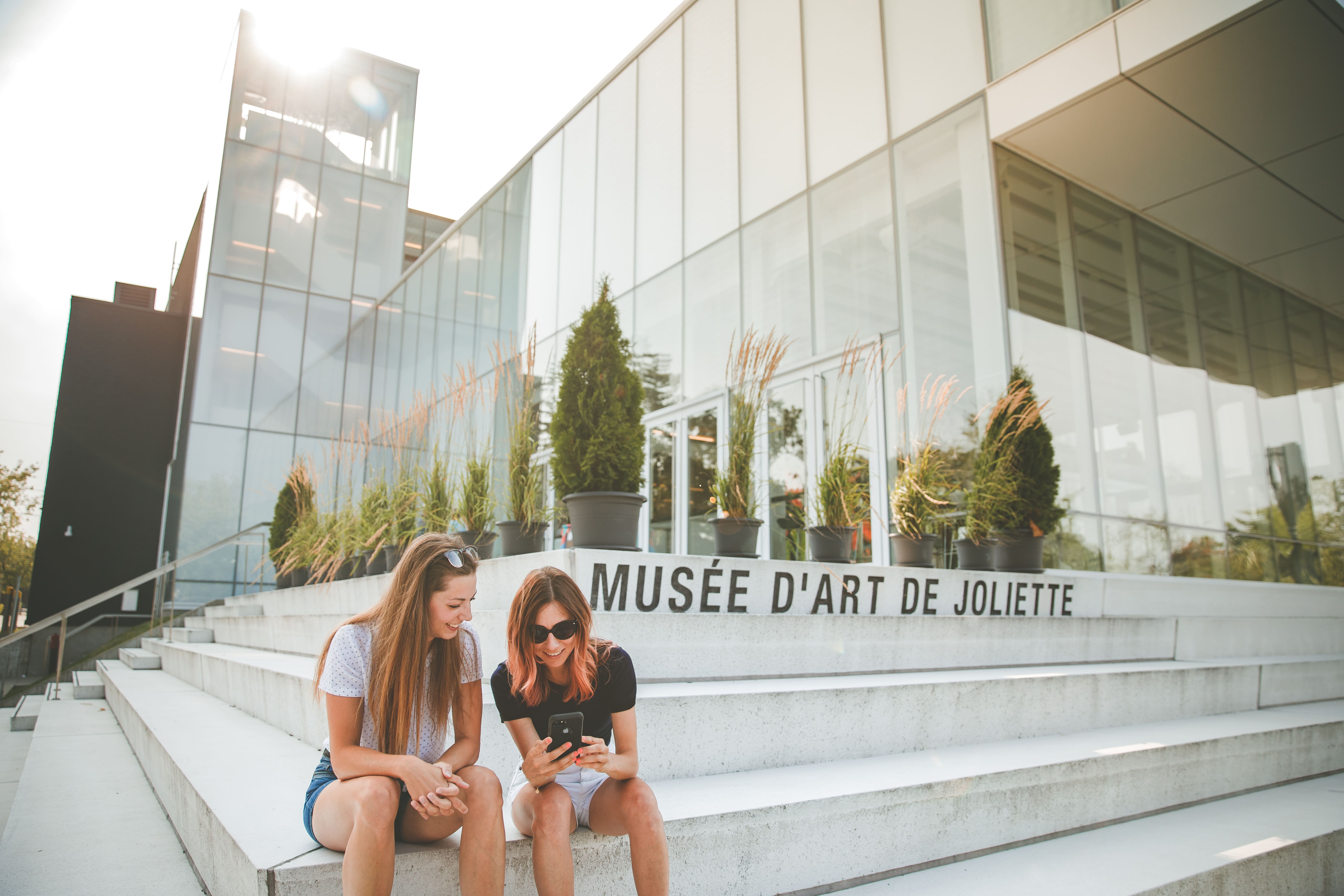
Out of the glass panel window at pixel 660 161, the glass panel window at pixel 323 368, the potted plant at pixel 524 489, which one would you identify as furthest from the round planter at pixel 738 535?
the glass panel window at pixel 323 368

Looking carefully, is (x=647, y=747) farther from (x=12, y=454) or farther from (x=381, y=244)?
(x=12, y=454)

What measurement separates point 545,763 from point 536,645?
0.25 m

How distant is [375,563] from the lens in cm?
590

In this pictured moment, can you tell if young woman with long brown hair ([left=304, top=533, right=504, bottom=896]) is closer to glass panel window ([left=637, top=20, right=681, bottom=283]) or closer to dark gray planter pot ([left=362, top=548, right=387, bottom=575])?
dark gray planter pot ([left=362, top=548, right=387, bottom=575])

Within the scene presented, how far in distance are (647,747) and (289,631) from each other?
337 centimetres

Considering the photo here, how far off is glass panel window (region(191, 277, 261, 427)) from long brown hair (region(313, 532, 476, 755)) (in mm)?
14596

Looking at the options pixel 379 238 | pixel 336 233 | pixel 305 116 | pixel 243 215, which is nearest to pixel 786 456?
pixel 379 238

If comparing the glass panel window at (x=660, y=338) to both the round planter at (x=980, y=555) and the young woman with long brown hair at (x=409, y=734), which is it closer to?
the round planter at (x=980, y=555)

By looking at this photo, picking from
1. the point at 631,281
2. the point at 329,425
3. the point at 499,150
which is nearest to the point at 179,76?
the point at 631,281

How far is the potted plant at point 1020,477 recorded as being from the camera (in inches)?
185

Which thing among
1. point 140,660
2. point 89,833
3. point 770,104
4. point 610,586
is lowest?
point 89,833

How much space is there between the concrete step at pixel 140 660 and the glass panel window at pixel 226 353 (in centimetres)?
796

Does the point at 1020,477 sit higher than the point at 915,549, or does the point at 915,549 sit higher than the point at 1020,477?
the point at 1020,477

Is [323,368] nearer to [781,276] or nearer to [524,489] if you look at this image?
[781,276]
